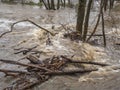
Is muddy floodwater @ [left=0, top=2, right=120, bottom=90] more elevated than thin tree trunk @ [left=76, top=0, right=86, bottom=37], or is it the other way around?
thin tree trunk @ [left=76, top=0, right=86, bottom=37]

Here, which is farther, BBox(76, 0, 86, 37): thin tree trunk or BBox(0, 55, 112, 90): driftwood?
BBox(76, 0, 86, 37): thin tree trunk

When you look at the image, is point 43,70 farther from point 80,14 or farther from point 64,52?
point 80,14

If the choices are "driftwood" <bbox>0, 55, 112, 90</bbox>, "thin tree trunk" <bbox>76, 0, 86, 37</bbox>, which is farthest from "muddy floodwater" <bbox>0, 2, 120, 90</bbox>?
"thin tree trunk" <bbox>76, 0, 86, 37</bbox>

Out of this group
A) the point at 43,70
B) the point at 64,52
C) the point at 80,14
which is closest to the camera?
the point at 43,70

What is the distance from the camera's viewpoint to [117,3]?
1256 inches

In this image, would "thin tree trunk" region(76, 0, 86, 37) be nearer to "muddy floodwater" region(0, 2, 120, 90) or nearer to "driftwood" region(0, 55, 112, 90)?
"muddy floodwater" region(0, 2, 120, 90)

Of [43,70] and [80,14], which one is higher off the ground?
[80,14]

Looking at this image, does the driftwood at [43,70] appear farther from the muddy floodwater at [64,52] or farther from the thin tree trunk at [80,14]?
the thin tree trunk at [80,14]

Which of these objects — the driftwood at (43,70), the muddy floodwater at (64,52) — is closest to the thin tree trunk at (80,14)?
the muddy floodwater at (64,52)

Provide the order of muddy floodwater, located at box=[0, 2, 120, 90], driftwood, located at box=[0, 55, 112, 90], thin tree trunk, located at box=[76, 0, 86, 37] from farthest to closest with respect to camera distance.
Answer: thin tree trunk, located at box=[76, 0, 86, 37] → driftwood, located at box=[0, 55, 112, 90] → muddy floodwater, located at box=[0, 2, 120, 90]

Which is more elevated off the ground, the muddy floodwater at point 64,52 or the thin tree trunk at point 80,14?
the thin tree trunk at point 80,14

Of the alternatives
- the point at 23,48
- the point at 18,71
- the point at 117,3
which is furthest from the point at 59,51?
the point at 117,3

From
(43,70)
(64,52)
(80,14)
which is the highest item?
(80,14)

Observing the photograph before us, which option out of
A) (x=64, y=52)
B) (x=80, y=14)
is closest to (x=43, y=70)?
(x=64, y=52)
